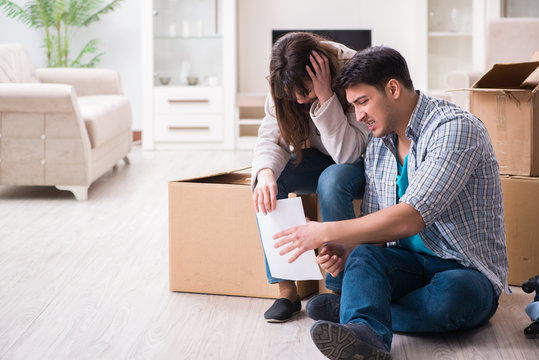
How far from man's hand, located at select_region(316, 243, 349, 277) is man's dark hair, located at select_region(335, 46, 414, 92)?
0.39m

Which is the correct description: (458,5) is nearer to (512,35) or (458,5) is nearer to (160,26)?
(512,35)

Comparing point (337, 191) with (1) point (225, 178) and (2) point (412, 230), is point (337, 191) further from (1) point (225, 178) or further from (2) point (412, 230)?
(1) point (225, 178)

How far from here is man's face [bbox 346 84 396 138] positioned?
151 centimetres

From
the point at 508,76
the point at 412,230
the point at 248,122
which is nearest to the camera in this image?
the point at 412,230

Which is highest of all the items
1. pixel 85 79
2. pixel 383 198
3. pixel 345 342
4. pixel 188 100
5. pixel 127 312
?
pixel 85 79

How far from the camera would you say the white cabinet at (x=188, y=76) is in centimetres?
527

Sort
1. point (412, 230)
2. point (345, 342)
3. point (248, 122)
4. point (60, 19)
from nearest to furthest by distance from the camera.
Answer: point (345, 342) < point (412, 230) < point (60, 19) < point (248, 122)

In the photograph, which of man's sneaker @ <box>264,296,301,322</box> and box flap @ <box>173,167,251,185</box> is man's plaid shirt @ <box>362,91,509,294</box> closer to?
man's sneaker @ <box>264,296,301,322</box>

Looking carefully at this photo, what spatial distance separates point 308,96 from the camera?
1.69m

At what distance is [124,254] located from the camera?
240cm

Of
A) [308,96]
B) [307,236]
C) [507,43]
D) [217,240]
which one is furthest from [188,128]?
[307,236]

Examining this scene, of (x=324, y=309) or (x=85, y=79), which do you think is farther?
(x=85, y=79)

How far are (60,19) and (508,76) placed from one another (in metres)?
4.10

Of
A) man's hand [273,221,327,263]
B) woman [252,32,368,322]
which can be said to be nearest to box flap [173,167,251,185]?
woman [252,32,368,322]
